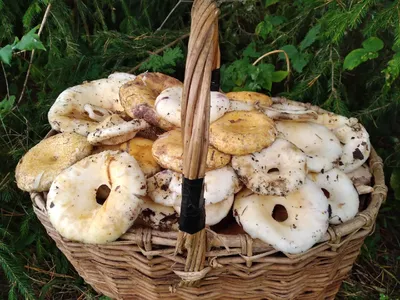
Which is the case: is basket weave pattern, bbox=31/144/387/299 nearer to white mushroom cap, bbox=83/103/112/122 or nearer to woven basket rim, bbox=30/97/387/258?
woven basket rim, bbox=30/97/387/258

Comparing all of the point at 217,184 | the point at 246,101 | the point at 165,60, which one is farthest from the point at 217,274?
the point at 165,60

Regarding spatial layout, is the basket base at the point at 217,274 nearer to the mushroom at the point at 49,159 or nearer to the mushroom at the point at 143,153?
the mushroom at the point at 49,159

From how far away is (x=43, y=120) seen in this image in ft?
9.19

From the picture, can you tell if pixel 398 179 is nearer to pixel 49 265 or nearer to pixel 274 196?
pixel 274 196

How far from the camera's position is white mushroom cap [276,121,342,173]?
1822 mm

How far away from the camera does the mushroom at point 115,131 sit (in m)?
1.76

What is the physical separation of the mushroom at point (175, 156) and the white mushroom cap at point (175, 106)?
0.32ft


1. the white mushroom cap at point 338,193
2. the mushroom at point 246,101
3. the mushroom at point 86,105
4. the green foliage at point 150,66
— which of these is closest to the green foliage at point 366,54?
the green foliage at point 150,66

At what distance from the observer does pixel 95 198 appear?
5.77 ft

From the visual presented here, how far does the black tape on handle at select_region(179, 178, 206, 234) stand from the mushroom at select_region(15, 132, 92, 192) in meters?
0.63

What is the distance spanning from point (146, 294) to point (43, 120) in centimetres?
147

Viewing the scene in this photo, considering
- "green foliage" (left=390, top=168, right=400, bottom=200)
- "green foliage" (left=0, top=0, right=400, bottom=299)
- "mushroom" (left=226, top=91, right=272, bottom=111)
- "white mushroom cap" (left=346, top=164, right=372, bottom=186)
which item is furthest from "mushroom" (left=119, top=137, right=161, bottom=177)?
"green foliage" (left=390, top=168, right=400, bottom=200)

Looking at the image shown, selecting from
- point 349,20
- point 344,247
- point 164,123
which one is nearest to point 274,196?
point 344,247

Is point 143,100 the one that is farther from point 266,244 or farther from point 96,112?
point 266,244
